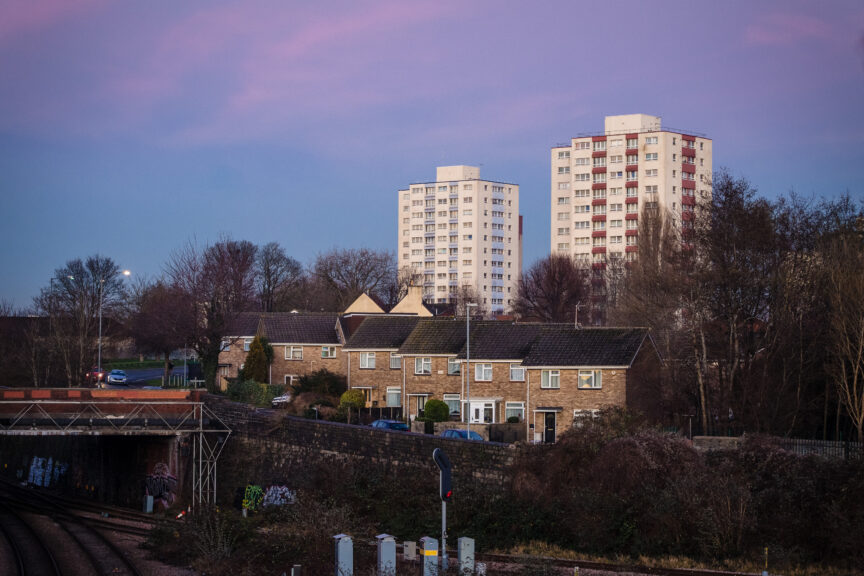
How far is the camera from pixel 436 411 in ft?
171

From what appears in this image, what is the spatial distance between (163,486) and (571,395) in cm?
2022

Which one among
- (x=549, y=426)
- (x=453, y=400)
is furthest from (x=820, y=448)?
(x=453, y=400)

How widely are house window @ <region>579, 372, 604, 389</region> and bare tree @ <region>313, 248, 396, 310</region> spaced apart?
66105 millimetres

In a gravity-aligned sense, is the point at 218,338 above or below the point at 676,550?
above

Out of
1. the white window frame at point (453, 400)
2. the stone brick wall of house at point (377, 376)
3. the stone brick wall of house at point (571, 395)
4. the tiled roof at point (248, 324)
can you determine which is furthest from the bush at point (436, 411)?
the tiled roof at point (248, 324)

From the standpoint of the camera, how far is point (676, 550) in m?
24.6

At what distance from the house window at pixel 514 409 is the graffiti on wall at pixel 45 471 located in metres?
26.1

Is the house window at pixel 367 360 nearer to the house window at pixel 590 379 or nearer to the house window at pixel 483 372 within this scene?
the house window at pixel 483 372

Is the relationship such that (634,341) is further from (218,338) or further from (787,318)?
(218,338)

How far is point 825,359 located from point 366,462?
1952 centimetres

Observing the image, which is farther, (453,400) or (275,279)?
(275,279)

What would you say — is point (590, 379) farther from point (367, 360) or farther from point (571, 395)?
point (367, 360)

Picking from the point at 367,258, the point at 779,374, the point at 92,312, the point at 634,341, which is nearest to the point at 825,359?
the point at 779,374

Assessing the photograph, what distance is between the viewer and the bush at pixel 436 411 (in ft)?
170
